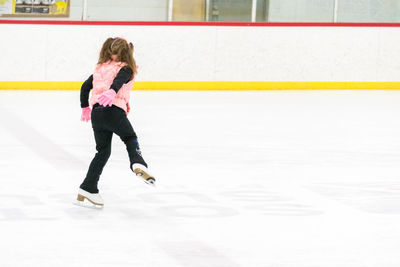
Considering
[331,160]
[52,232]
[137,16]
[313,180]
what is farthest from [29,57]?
[52,232]

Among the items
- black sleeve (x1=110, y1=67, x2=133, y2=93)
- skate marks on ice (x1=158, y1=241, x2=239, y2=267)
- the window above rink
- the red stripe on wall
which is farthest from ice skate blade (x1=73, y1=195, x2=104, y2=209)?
the window above rink

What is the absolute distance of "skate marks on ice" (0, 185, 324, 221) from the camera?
16.7 feet

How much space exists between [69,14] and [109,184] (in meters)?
7.15

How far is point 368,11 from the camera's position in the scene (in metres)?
14.1

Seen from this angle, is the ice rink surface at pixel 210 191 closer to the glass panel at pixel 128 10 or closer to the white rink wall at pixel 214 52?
the white rink wall at pixel 214 52

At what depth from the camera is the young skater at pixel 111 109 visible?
5152mm

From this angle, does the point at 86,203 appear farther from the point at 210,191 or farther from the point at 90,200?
the point at 210,191

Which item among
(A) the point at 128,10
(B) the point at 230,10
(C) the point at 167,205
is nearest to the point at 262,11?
(B) the point at 230,10

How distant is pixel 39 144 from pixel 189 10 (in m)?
5.86

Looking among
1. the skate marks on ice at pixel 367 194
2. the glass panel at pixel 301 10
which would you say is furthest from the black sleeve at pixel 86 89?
the glass panel at pixel 301 10

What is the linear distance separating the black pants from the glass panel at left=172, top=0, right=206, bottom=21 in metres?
8.15

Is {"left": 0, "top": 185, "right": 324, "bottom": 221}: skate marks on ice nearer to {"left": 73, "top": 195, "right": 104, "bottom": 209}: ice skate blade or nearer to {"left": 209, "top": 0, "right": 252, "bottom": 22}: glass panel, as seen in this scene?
{"left": 73, "top": 195, "right": 104, "bottom": 209}: ice skate blade

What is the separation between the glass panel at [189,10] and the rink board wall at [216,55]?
234mm

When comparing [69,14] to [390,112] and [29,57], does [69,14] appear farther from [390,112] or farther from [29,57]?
[390,112]
